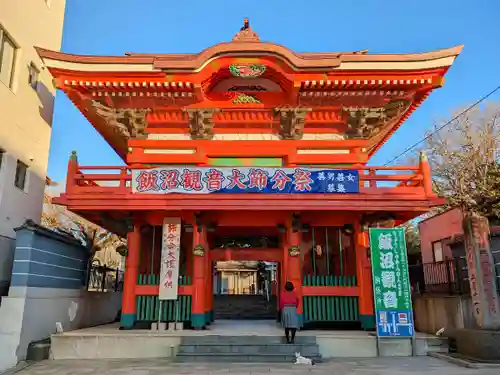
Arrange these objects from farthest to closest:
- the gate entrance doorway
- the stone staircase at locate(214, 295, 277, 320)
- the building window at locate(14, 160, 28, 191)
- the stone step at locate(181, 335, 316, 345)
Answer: the stone staircase at locate(214, 295, 277, 320), the gate entrance doorway, the building window at locate(14, 160, 28, 191), the stone step at locate(181, 335, 316, 345)

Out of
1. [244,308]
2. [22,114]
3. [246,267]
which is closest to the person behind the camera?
[22,114]

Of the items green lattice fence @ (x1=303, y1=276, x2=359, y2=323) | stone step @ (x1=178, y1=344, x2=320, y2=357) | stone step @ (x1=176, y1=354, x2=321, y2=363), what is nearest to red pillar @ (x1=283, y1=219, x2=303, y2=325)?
green lattice fence @ (x1=303, y1=276, x2=359, y2=323)

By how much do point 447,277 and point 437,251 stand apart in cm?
588

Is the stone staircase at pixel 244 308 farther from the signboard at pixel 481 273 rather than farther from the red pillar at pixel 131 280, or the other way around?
the signboard at pixel 481 273

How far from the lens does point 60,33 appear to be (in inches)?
563

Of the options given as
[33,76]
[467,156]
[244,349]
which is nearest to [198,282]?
[244,349]

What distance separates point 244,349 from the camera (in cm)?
873

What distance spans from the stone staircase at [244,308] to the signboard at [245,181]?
313 inches

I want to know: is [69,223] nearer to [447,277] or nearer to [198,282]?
[198,282]

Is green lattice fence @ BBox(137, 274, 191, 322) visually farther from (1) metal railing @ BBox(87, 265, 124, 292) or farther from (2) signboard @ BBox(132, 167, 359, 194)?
(2) signboard @ BBox(132, 167, 359, 194)

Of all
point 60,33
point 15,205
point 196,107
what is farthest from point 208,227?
point 60,33

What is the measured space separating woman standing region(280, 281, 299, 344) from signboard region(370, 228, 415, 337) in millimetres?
1804

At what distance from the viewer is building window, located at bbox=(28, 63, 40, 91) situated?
12.0 metres

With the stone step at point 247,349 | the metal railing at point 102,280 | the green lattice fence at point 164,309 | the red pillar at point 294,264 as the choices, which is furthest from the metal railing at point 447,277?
the metal railing at point 102,280
